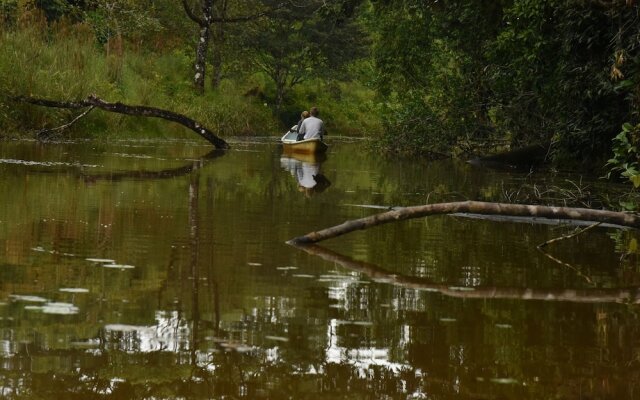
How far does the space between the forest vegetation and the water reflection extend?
7.19 ft

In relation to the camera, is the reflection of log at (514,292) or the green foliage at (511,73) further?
the green foliage at (511,73)

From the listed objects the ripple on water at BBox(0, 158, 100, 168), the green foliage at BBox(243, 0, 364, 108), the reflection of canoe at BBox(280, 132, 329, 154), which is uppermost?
the green foliage at BBox(243, 0, 364, 108)

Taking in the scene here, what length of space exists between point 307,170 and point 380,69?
10.3m

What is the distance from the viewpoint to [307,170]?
71.3 feet

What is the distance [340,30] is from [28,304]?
47.7 meters

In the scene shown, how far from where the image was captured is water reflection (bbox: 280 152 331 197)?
53.1 feet

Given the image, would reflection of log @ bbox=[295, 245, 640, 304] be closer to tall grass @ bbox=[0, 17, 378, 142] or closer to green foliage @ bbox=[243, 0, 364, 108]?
tall grass @ bbox=[0, 17, 378, 142]

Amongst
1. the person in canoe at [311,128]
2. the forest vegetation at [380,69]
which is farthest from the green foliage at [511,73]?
the person in canoe at [311,128]

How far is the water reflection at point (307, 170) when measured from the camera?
16.2 meters

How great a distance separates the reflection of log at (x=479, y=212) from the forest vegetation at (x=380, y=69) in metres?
2.51

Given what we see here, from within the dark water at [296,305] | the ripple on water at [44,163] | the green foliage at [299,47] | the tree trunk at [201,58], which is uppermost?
the green foliage at [299,47]

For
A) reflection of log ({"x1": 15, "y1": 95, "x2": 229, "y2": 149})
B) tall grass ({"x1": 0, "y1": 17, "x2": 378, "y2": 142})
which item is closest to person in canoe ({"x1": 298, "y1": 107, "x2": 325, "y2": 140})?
tall grass ({"x1": 0, "y1": 17, "x2": 378, "y2": 142})

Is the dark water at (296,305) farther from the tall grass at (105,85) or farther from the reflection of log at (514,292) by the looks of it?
the tall grass at (105,85)

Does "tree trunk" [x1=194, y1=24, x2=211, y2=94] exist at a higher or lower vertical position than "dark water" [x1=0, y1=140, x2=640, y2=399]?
higher
